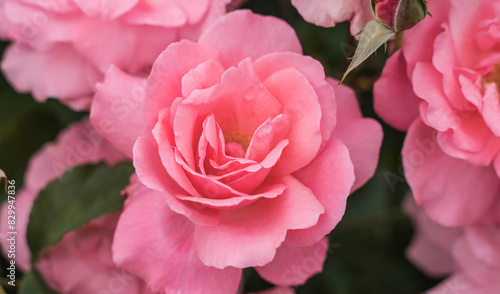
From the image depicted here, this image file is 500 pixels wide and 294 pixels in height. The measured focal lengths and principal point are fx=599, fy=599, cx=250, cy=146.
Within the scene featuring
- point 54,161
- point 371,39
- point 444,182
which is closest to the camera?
point 371,39

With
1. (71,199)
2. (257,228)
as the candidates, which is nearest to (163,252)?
(257,228)

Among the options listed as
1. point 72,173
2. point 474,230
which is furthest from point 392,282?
point 72,173

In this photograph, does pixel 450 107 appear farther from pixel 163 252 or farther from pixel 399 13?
pixel 163 252

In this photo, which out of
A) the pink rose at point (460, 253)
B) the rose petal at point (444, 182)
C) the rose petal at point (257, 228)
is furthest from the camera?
the pink rose at point (460, 253)

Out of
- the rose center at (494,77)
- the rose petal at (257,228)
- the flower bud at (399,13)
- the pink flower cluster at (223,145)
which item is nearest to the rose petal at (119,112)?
the pink flower cluster at (223,145)

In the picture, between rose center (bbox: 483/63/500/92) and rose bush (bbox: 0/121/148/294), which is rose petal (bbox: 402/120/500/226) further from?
rose bush (bbox: 0/121/148/294)

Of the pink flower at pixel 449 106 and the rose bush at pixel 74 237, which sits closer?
the pink flower at pixel 449 106

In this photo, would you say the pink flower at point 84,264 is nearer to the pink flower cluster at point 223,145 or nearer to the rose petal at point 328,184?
the pink flower cluster at point 223,145
